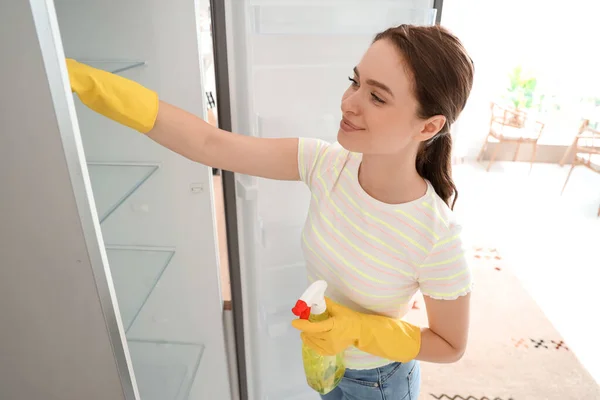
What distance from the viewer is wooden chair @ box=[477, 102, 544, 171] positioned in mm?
4485

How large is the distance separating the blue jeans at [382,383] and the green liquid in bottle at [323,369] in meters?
0.03

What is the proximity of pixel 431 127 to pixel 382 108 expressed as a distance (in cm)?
11

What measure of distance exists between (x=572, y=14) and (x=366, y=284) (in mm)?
5049

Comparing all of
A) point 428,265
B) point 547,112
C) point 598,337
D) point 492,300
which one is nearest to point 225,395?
point 428,265

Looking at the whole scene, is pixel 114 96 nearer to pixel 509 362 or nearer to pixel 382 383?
pixel 382 383

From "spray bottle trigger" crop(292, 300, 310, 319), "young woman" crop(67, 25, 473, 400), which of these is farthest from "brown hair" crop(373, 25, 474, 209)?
"spray bottle trigger" crop(292, 300, 310, 319)

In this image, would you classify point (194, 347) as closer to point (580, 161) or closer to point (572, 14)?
point (580, 161)

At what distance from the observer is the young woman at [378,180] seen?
77cm

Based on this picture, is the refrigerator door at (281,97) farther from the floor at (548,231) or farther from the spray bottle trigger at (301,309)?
the floor at (548,231)

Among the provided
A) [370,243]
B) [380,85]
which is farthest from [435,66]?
[370,243]

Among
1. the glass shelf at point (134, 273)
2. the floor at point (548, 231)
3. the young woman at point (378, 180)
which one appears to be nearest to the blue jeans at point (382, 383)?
the young woman at point (378, 180)

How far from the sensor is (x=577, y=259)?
3121 millimetres

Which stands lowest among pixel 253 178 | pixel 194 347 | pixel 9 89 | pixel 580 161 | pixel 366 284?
pixel 580 161

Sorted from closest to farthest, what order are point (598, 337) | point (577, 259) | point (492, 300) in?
point (598, 337) < point (492, 300) < point (577, 259)
